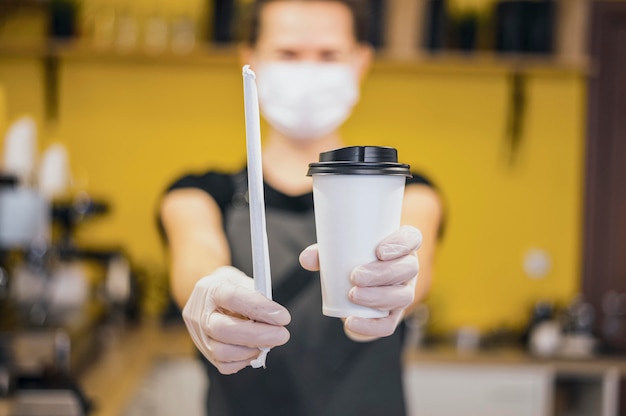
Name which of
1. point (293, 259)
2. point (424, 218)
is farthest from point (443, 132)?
point (293, 259)

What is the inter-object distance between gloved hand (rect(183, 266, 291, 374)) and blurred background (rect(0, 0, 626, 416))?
2472 millimetres

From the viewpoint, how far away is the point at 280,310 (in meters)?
0.49

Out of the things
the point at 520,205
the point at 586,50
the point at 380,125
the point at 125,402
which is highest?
the point at 586,50

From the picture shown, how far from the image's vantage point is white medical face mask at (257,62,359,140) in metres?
0.80

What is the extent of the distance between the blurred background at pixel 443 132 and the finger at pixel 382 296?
98.6 inches

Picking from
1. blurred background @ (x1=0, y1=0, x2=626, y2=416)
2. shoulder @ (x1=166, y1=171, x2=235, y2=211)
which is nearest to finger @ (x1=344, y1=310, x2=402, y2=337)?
shoulder @ (x1=166, y1=171, x2=235, y2=211)

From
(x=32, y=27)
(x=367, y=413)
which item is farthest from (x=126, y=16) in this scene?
(x=367, y=413)

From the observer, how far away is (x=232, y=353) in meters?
0.51

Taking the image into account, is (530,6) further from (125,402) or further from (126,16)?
(125,402)

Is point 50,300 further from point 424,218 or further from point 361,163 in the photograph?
point 361,163

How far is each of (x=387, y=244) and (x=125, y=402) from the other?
1602 mm

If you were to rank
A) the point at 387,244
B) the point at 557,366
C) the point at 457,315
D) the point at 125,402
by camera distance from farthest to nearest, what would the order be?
1. the point at 457,315
2. the point at 557,366
3. the point at 125,402
4. the point at 387,244

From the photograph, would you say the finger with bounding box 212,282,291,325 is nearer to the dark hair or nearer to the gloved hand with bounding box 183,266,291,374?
the gloved hand with bounding box 183,266,291,374

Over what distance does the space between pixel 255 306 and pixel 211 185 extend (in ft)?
2.01
